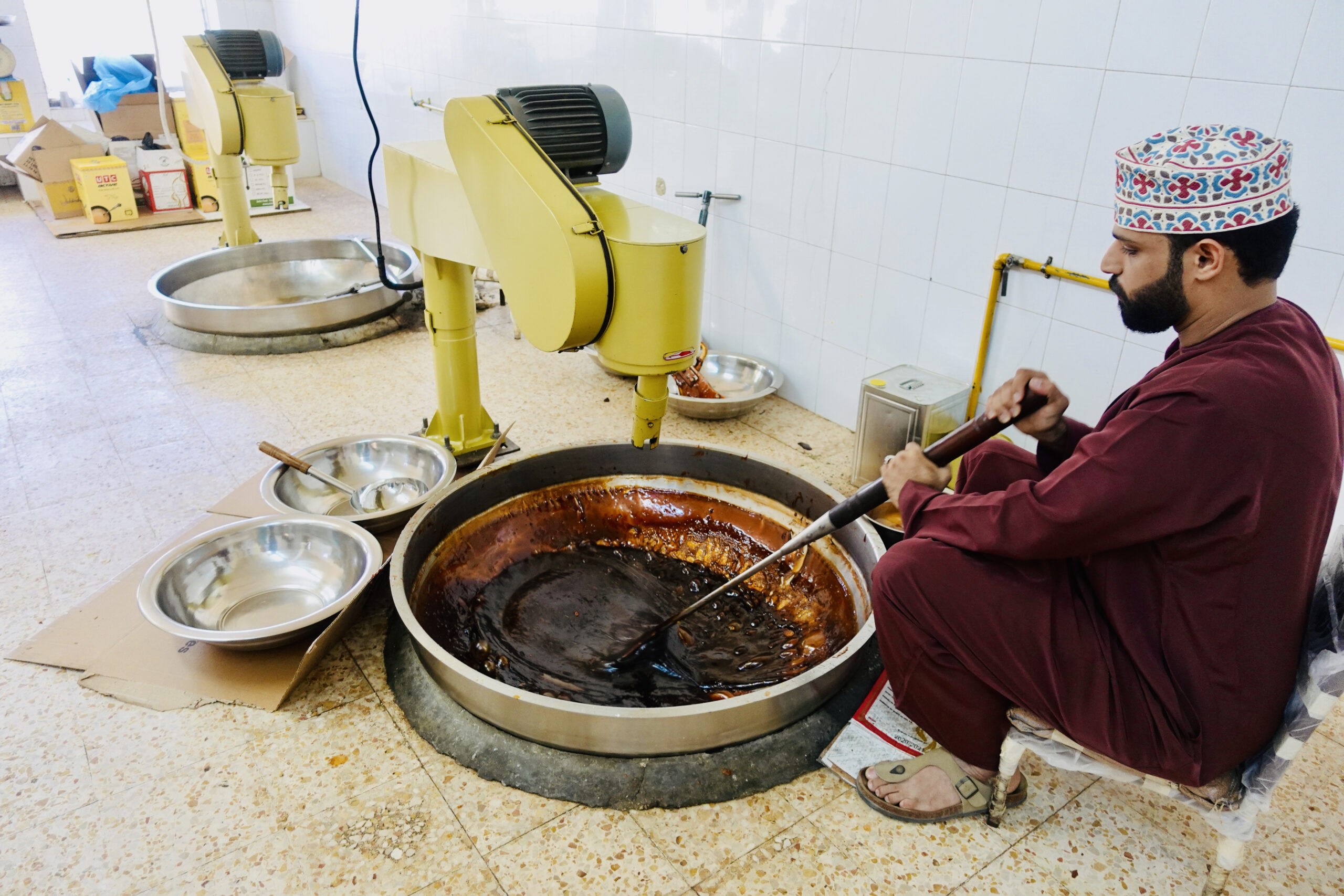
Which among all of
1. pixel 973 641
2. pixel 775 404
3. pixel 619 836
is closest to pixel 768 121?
pixel 775 404

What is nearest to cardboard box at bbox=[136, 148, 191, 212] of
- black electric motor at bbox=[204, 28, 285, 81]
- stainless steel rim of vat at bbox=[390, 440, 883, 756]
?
black electric motor at bbox=[204, 28, 285, 81]

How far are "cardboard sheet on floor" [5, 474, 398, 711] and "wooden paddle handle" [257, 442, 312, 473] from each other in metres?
0.48

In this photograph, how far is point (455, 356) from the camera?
102 inches

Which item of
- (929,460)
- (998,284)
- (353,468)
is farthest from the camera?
(353,468)

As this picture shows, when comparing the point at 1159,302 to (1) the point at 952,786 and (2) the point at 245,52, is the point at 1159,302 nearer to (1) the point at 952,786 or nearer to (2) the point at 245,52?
(1) the point at 952,786

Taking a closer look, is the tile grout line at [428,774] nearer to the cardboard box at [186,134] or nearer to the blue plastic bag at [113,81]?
the cardboard box at [186,134]

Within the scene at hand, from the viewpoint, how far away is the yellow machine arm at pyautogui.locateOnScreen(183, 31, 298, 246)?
366 cm

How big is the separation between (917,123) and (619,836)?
2.22 meters

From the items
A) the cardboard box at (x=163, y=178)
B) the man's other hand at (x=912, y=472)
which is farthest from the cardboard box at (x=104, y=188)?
the man's other hand at (x=912, y=472)

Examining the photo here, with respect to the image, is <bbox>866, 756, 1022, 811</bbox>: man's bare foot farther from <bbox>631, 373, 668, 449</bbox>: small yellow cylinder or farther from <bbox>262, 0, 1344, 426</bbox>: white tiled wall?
<bbox>262, 0, 1344, 426</bbox>: white tiled wall

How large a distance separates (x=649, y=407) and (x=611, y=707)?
0.62m

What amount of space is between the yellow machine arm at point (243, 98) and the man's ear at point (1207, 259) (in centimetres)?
358

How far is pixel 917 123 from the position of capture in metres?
2.71

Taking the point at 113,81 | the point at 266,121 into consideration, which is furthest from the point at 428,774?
the point at 113,81
